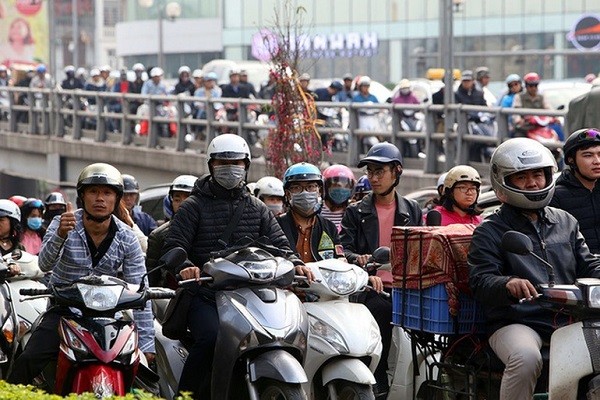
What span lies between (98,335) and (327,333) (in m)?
1.42

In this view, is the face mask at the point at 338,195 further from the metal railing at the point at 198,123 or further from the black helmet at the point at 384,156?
the metal railing at the point at 198,123

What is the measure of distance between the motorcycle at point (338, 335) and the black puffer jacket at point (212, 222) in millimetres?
265

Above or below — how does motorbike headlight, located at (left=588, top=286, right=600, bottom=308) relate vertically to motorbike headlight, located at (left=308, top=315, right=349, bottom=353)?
above

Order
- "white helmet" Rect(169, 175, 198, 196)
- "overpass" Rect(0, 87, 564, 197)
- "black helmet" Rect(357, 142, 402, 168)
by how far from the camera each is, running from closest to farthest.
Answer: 1. "black helmet" Rect(357, 142, 402, 168)
2. "white helmet" Rect(169, 175, 198, 196)
3. "overpass" Rect(0, 87, 564, 197)

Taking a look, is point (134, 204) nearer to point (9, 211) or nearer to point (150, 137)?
point (9, 211)

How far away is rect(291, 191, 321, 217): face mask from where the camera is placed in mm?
10469

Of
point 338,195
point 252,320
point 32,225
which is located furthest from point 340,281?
point 32,225

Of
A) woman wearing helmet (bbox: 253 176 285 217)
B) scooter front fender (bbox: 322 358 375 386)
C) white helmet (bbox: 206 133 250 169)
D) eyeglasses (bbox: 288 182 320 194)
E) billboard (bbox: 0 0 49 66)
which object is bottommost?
scooter front fender (bbox: 322 358 375 386)

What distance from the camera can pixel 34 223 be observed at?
50.4 feet

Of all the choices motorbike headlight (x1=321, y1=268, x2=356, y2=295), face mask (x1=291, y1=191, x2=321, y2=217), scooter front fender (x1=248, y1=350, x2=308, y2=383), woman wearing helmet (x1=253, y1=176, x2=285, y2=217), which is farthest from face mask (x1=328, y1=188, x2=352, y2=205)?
scooter front fender (x1=248, y1=350, x2=308, y2=383)

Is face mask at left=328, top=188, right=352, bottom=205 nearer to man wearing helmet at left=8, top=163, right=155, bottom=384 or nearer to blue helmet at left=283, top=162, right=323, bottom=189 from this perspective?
blue helmet at left=283, top=162, right=323, bottom=189

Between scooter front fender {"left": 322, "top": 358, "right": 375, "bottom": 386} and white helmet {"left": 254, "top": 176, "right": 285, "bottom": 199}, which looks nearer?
scooter front fender {"left": 322, "top": 358, "right": 375, "bottom": 386}

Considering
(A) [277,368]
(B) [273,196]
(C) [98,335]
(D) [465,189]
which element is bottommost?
(A) [277,368]

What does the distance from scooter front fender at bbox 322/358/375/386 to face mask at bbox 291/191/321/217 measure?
54.2 inches
